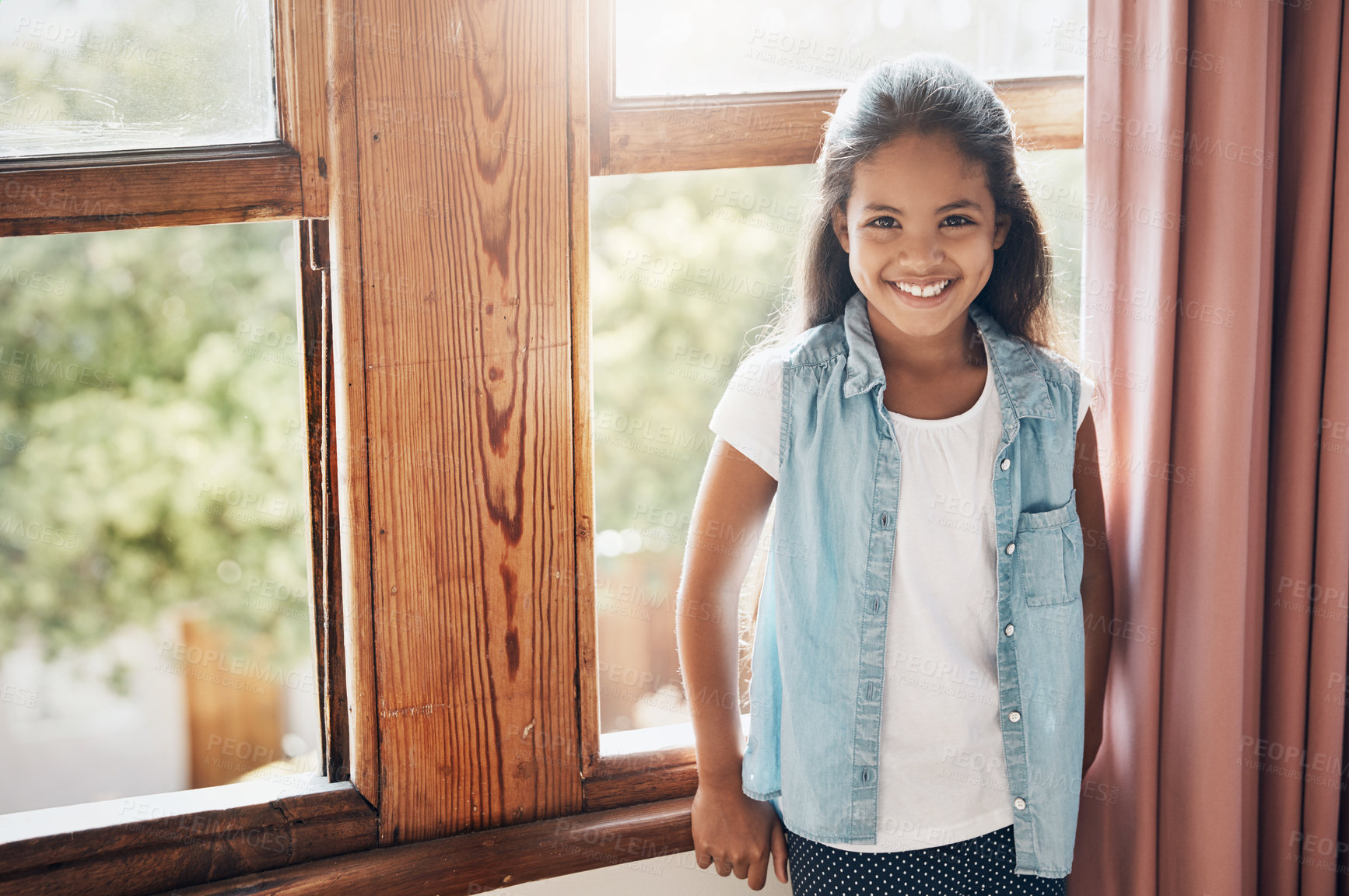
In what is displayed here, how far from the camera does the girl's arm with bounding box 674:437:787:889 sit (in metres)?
0.96

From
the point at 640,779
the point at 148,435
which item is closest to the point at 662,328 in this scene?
the point at 148,435

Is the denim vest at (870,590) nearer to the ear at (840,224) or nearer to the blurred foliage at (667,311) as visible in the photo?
the ear at (840,224)

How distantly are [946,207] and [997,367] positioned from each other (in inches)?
7.6

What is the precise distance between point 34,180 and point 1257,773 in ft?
4.96

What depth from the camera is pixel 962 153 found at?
0.93 m

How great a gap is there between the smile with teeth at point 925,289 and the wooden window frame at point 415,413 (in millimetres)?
281

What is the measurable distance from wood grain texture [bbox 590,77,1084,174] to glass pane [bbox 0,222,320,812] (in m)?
2.52

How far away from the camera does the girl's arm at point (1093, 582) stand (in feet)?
3.45

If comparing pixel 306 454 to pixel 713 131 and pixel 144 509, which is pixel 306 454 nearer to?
pixel 713 131

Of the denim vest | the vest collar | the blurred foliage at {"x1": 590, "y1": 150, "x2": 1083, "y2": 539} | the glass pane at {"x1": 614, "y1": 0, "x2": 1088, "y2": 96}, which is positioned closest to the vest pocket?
the denim vest

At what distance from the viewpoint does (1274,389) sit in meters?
1.05

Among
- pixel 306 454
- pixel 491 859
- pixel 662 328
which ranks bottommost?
pixel 491 859

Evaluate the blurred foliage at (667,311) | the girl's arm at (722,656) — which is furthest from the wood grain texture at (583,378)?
the blurred foliage at (667,311)

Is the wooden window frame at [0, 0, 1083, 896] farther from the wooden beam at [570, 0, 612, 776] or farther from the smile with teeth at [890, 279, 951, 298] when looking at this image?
the smile with teeth at [890, 279, 951, 298]
